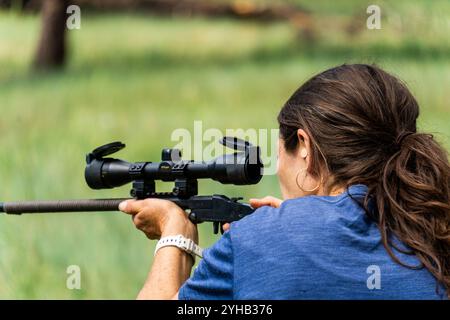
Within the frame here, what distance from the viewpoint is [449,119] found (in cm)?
730

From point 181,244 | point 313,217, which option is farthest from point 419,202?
point 181,244

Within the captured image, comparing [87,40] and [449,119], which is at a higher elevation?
[87,40]

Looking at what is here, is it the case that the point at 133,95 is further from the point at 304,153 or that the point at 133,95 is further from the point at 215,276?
the point at 215,276

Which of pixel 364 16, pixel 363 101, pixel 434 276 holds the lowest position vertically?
pixel 434 276

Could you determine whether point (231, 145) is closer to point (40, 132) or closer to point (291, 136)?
point (291, 136)

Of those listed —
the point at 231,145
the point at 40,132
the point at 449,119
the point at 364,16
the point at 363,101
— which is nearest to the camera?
the point at 363,101

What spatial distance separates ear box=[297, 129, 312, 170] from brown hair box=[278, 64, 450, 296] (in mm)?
15

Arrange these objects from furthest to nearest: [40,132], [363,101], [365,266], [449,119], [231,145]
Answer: [40,132] < [449,119] < [231,145] < [363,101] < [365,266]

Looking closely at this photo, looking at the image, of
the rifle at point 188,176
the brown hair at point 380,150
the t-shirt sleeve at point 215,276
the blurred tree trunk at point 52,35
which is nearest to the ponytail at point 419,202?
the brown hair at point 380,150

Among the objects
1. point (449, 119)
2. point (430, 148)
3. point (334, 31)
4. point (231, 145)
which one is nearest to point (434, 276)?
point (430, 148)

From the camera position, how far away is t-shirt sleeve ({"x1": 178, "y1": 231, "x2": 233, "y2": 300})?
317 cm

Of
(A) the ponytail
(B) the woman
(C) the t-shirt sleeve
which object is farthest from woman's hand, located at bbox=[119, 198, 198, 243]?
(A) the ponytail

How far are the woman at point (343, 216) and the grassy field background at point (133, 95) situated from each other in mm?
3300

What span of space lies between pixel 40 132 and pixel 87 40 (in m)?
1.48
